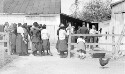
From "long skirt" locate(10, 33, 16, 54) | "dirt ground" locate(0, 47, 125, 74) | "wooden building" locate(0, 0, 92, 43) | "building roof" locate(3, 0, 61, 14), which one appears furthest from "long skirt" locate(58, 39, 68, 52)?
"building roof" locate(3, 0, 61, 14)

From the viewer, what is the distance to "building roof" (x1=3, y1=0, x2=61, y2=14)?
32219 millimetres

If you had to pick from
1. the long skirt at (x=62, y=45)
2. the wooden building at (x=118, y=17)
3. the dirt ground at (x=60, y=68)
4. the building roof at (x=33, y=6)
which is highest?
the building roof at (x=33, y=6)

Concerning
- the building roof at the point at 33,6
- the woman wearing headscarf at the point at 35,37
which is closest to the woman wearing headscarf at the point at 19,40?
the woman wearing headscarf at the point at 35,37

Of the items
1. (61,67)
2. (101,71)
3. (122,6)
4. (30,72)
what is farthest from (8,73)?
(122,6)

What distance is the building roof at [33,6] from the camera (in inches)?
1268

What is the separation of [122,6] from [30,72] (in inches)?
364

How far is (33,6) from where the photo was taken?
3362cm

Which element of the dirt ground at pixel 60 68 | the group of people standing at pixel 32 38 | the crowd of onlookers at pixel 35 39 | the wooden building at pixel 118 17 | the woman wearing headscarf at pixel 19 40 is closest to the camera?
the dirt ground at pixel 60 68

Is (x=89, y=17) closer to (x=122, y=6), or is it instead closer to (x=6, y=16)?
(x=6, y=16)

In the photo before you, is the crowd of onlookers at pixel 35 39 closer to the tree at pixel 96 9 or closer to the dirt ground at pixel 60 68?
the dirt ground at pixel 60 68

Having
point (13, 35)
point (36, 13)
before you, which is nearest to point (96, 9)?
point (36, 13)

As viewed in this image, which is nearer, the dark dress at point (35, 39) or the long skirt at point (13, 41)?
the dark dress at point (35, 39)

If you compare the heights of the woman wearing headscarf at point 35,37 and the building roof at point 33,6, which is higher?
the building roof at point 33,6

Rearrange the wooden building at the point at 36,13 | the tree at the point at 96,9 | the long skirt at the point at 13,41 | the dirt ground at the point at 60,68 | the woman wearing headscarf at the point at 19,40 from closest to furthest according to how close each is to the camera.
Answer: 1. the dirt ground at the point at 60,68
2. the woman wearing headscarf at the point at 19,40
3. the long skirt at the point at 13,41
4. the wooden building at the point at 36,13
5. the tree at the point at 96,9
